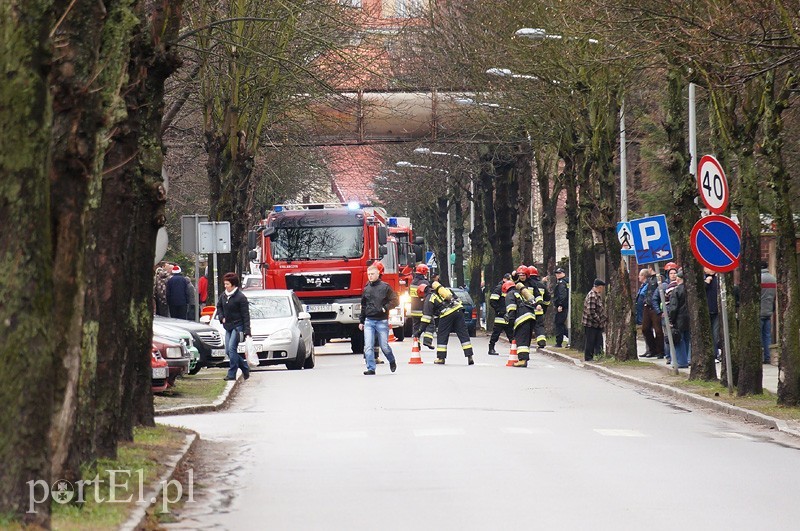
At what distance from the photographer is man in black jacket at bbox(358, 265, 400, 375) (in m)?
26.8

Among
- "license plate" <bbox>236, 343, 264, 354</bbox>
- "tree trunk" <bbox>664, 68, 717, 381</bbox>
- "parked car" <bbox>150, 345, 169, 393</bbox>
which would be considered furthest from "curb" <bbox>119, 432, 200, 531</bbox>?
"license plate" <bbox>236, 343, 264, 354</bbox>

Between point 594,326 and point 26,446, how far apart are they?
937 inches

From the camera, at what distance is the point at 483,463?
13.0m

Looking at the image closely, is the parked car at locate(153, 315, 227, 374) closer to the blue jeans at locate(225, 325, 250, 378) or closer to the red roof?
the blue jeans at locate(225, 325, 250, 378)

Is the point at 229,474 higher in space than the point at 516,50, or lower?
lower

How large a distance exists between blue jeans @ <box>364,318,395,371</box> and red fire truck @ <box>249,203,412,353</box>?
954 cm

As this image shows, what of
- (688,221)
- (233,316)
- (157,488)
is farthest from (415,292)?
(157,488)

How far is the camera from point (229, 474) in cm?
1269

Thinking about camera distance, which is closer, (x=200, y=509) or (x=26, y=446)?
(x=26, y=446)

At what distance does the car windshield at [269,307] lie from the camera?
29.6 metres

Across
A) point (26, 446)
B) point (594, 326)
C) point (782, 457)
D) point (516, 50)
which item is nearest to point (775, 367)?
point (594, 326)

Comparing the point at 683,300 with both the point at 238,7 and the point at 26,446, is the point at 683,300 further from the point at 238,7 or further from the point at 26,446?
the point at 26,446

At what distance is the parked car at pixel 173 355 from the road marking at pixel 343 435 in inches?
220

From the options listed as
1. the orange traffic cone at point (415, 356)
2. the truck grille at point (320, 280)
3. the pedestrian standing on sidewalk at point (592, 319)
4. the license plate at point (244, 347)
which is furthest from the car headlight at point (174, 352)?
the truck grille at point (320, 280)
